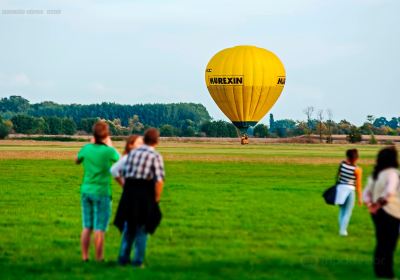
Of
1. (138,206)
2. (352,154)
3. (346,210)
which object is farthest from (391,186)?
(346,210)

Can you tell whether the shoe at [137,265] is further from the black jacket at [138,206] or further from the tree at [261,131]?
the tree at [261,131]

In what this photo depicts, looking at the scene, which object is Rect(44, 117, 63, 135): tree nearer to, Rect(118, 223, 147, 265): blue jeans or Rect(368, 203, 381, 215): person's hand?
Rect(118, 223, 147, 265): blue jeans

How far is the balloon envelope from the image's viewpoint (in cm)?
9519

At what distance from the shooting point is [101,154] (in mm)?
14938

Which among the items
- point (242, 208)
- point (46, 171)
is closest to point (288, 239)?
point (242, 208)

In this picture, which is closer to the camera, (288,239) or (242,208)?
(288,239)

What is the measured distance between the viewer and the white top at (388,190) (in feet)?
43.2

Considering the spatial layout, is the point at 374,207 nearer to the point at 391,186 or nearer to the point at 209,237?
the point at 391,186

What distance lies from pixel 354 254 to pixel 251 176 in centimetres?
2941

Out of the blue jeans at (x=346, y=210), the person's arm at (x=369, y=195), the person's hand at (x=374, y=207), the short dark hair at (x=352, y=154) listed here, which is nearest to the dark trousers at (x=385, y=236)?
the person's hand at (x=374, y=207)

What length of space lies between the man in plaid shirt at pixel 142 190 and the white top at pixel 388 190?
285 cm

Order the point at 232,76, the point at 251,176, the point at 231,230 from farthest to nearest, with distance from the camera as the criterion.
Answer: the point at 232,76, the point at 251,176, the point at 231,230

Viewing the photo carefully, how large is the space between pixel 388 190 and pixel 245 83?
81887mm

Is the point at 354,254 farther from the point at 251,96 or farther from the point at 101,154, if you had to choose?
the point at 251,96
